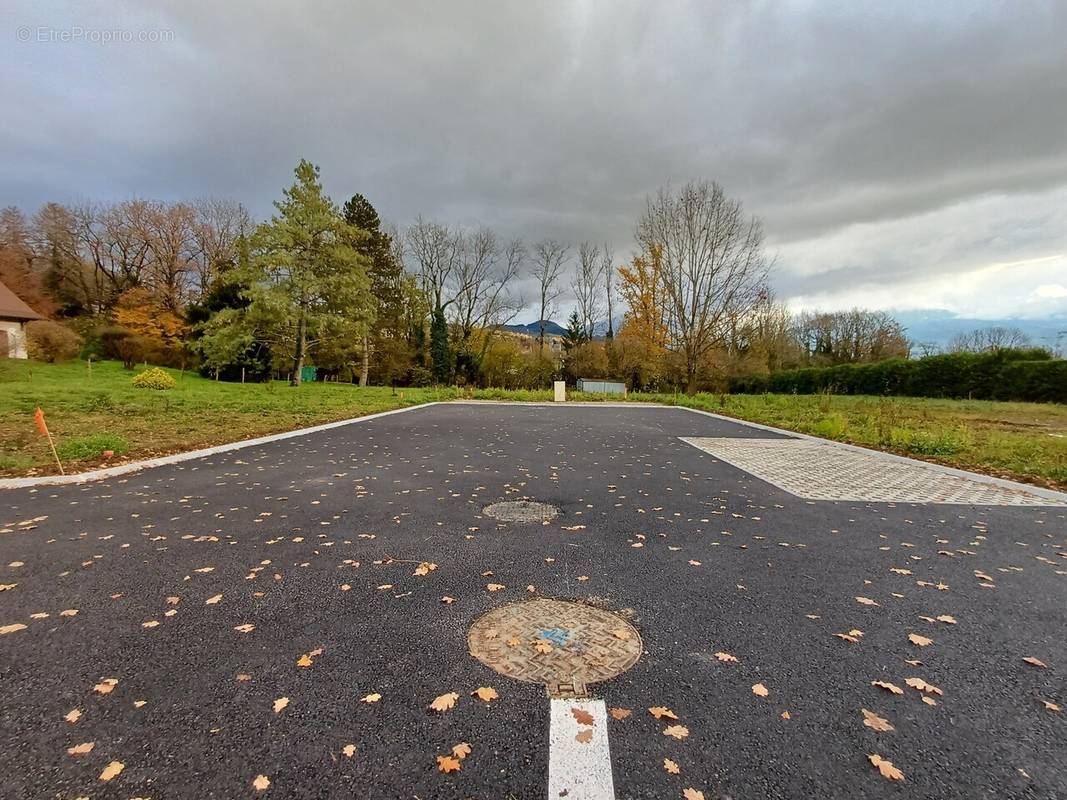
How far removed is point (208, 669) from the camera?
227cm

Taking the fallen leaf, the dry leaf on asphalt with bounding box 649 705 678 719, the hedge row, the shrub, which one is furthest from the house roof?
the hedge row

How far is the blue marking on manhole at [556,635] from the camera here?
255cm

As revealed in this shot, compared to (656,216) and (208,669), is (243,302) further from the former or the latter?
(208,669)

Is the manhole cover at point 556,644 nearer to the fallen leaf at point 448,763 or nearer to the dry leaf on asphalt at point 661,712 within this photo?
the dry leaf on asphalt at point 661,712

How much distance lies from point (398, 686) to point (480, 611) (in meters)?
0.76

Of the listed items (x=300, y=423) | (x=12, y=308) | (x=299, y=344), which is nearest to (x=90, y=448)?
(x=300, y=423)

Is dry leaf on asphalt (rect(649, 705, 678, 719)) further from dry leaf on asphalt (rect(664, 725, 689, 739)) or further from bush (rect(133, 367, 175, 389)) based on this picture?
bush (rect(133, 367, 175, 389))

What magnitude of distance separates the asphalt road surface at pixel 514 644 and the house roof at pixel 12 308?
30.5 metres

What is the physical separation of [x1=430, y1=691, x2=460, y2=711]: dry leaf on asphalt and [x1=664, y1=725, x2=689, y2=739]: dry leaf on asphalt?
0.86 meters

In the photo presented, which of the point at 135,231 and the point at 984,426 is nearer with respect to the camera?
the point at 984,426

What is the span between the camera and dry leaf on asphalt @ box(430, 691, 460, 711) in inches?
79.9

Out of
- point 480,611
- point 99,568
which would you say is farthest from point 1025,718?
point 99,568

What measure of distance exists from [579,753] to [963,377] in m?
26.0

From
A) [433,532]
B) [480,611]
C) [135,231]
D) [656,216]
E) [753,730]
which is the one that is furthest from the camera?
[135,231]
